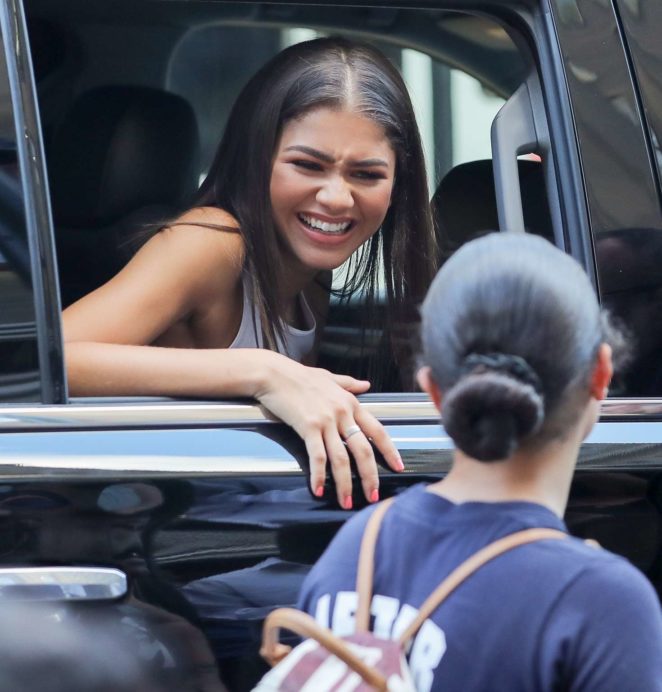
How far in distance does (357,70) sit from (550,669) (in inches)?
60.3

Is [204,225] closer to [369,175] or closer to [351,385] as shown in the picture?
[369,175]

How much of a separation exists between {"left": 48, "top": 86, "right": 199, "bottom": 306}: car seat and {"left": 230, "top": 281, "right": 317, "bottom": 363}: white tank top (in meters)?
0.47

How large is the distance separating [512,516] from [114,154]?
1808 mm

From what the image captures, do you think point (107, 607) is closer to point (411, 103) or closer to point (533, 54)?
point (533, 54)

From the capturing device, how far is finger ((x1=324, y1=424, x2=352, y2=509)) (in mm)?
1683

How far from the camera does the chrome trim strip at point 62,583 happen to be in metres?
1.60

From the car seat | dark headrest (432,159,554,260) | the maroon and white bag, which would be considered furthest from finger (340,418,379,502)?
the car seat

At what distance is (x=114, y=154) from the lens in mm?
2824

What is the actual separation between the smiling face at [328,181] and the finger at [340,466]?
78cm

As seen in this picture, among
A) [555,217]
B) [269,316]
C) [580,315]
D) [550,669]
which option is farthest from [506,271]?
[269,316]

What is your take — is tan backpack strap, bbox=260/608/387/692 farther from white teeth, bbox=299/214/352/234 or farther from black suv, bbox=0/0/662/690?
white teeth, bbox=299/214/352/234

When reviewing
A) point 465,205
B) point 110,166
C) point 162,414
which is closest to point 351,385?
point 162,414

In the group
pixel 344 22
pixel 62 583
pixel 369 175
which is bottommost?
pixel 62 583

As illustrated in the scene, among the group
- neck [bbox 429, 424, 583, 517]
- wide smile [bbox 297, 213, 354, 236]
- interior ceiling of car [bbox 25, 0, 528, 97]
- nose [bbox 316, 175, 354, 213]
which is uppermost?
interior ceiling of car [bbox 25, 0, 528, 97]
